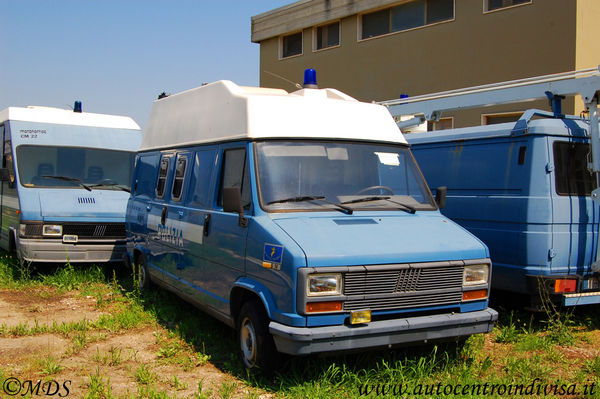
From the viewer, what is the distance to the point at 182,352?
241 inches

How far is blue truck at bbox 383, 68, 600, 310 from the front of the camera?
6840mm

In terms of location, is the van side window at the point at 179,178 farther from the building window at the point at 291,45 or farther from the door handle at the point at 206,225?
the building window at the point at 291,45

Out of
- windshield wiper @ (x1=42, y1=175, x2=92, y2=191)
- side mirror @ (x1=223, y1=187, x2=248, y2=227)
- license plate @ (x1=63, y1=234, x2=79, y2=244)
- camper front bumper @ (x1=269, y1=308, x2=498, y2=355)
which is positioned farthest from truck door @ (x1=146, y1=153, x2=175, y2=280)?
camper front bumper @ (x1=269, y1=308, x2=498, y2=355)

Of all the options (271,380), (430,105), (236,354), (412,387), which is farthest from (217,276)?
(430,105)

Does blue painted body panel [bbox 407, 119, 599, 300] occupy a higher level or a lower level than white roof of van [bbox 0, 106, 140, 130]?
lower

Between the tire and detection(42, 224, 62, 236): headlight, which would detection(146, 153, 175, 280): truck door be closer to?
the tire

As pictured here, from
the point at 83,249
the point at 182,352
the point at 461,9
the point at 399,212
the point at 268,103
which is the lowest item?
the point at 182,352

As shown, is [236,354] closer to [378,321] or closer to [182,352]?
[182,352]

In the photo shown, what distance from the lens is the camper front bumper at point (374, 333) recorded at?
4555 mm

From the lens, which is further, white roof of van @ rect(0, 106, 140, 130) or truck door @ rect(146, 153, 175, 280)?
white roof of van @ rect(0, 106, 140, 130)

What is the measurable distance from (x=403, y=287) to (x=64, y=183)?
686cm

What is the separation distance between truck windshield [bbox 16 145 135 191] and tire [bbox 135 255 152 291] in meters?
1.84

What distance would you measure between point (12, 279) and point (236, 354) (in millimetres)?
5421

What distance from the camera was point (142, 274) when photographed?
28.6ft
